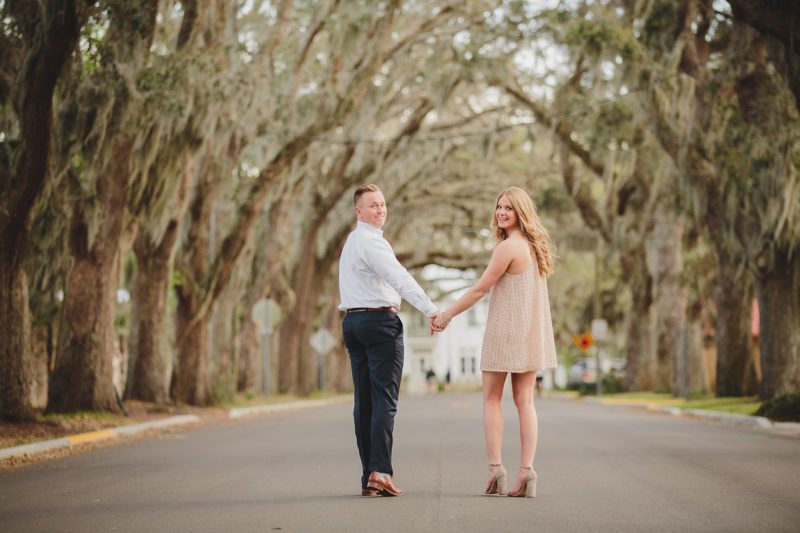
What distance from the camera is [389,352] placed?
7.84 m

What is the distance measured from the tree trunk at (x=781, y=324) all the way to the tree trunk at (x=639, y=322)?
15.9 m

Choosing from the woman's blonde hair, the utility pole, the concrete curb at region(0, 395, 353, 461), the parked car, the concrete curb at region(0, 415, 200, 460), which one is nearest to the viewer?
the woman's blonde hair

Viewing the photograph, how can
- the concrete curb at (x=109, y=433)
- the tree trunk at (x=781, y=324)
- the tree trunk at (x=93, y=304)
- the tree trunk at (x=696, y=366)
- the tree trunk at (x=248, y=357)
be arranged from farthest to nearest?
the tree trunk at (x=248, y=357), the tree trunk at (x=696, y=366), the tree trunk at (x=781, y=324), the tree trunk at (x=93, y=304), the concrete curb at (x=109, y=433)

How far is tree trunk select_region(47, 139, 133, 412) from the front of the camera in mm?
17875

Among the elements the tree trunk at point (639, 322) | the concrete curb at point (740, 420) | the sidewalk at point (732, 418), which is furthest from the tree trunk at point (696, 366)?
the concrete curb at point (740, 420)

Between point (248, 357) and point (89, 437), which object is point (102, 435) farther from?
point (248, 357)

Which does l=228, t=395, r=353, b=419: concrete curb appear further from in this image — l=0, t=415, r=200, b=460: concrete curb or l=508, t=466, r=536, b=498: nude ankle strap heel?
l=508, t=466, r=536, b=498: nude ankle strap heel

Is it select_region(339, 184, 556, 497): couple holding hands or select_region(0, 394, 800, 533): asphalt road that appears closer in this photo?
select_region(0, 394, 800, 533): asphalt road

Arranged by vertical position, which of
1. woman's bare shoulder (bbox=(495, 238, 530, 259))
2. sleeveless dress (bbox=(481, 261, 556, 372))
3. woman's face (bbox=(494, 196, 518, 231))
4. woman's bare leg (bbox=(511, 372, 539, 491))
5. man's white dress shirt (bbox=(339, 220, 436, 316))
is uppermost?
woman's face (bbox=(494, 196, 518, 231))

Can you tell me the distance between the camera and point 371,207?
26.2 ft

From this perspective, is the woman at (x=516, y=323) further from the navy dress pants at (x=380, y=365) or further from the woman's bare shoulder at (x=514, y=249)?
the navy dress pants at (x=380, y=365)

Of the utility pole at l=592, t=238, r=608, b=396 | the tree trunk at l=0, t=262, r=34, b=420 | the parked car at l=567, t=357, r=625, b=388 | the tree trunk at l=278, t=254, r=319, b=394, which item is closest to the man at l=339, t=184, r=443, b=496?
the tree trunk at l=0, t=262, r=34, b=420

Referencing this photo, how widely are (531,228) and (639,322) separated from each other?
Result: 3197cm

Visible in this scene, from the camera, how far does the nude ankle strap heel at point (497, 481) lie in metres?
7.80
